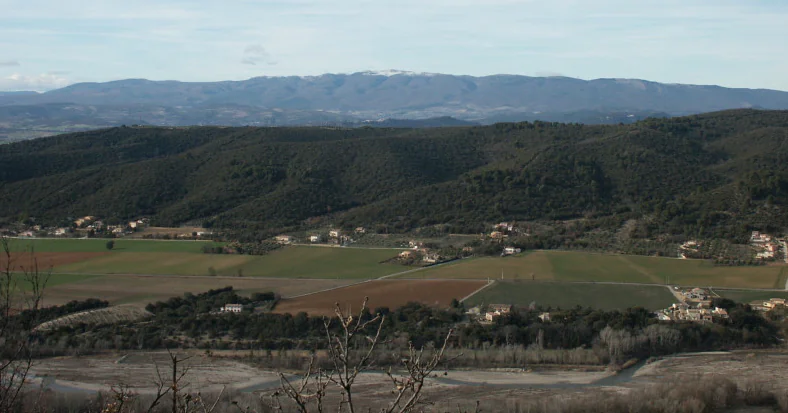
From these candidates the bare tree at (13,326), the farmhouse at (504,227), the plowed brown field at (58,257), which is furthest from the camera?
the farmhouse at (504,227)

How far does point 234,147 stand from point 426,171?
17878mm

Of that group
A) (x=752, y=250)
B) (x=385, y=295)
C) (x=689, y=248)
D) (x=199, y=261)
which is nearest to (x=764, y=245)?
(x=752, y=250)

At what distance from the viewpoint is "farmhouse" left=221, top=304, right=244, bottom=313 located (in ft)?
99.5

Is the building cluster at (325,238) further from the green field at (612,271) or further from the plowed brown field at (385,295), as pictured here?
the plowed brown field at (385,295)

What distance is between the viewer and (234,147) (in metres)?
69.6

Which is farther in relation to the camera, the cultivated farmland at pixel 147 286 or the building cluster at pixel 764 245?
the building cluster at pixel 764 245

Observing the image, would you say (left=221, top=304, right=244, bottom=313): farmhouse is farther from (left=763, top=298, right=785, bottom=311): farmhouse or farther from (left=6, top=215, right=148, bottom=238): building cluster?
(left=6, top=215, right=148, bottom=238): building cluster

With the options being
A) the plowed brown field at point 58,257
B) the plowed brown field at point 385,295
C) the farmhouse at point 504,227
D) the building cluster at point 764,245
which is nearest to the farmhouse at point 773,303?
the building cluster at point 764,245

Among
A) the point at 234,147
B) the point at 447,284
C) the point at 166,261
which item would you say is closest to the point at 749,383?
the point at 447,284

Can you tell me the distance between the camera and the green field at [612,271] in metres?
33.4

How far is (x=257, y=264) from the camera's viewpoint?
38.9 metres

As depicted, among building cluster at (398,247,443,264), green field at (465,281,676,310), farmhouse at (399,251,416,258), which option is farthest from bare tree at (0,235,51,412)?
farmhouse at (399,251,416,258)

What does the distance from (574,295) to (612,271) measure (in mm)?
4836

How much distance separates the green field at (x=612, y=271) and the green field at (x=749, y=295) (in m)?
0.97
